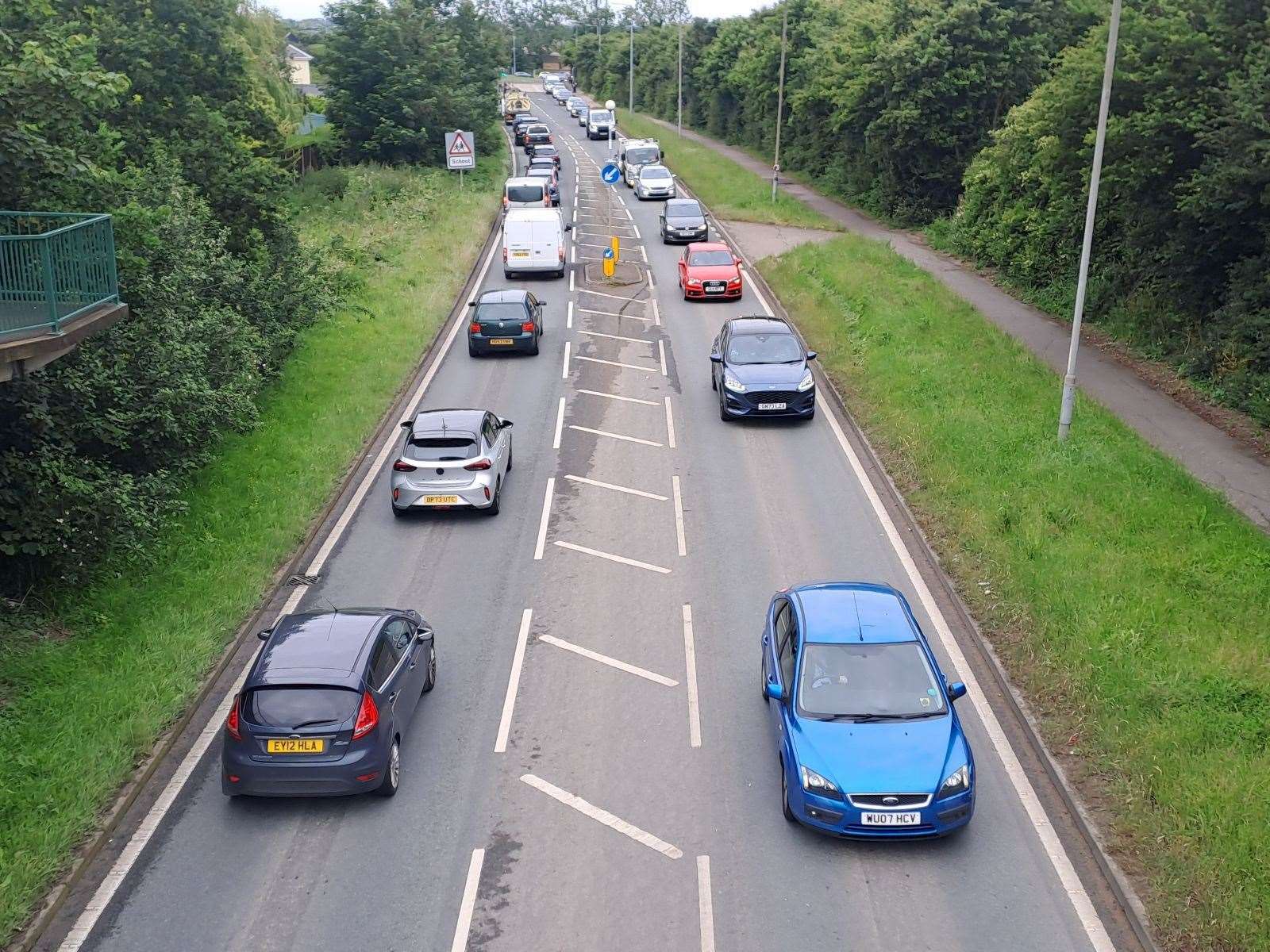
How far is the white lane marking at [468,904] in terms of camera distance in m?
9.18

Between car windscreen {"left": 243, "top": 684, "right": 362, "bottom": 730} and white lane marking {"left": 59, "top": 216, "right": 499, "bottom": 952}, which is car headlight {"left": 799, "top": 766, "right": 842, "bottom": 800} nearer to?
car windscreen {"left": 243, "top": 684, "right": 362, "bottom": 730}

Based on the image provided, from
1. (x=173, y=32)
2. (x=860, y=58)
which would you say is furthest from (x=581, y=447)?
(x=860, y=58)

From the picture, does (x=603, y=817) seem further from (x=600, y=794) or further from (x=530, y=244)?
(x=530, y=244)

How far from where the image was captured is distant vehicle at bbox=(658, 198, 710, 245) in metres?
42.3

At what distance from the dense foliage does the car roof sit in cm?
1341

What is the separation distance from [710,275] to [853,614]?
73.6 ft

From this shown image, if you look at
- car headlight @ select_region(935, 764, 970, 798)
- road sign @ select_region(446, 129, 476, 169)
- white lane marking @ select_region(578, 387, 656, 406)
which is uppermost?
road sign @ select_region(446, 129, 476, 169)

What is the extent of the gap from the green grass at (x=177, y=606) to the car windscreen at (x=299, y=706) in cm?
178

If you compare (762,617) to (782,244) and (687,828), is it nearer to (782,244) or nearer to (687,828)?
(687,828)

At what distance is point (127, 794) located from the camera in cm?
1116

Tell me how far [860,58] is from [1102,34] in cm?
2274

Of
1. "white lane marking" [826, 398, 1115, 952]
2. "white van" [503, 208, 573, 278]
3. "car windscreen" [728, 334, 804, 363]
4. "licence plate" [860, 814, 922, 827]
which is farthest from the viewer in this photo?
"white van" [503, 208, 573, 278]

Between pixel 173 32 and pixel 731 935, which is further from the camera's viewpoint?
pixel 173 32

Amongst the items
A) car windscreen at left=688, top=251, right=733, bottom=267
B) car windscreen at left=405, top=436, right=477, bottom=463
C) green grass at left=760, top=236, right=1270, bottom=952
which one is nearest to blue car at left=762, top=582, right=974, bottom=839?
green grass at left=760, top=236, right=1270, bottom=952
